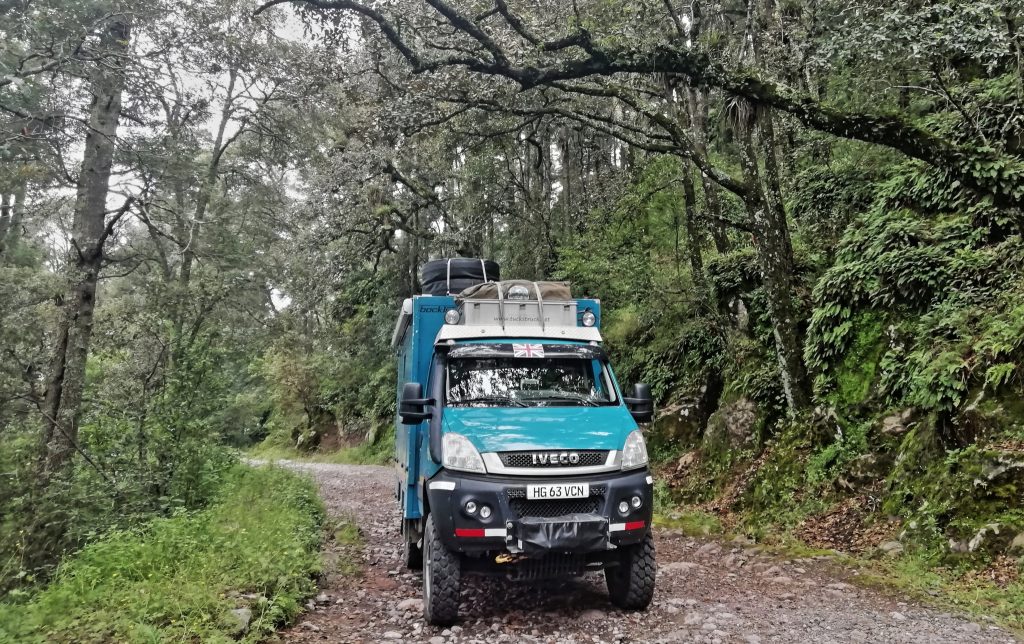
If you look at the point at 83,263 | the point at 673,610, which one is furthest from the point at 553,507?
the point at 83,263

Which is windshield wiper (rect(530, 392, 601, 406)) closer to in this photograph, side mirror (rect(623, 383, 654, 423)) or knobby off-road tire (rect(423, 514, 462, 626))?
side mirror (rect(623, 383, 654, 423))

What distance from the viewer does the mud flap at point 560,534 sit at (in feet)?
17.1

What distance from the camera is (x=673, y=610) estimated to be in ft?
19.7

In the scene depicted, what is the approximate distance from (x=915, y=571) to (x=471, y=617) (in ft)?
15.0

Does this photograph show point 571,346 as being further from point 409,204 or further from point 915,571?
point 409,204

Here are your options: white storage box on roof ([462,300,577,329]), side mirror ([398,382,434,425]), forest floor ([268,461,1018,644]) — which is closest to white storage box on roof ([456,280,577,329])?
white storage box on roof ([462,300,577,329])

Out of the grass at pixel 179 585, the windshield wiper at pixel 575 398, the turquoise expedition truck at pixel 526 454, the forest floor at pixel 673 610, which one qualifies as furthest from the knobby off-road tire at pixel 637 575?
the grass at pixel 179 585

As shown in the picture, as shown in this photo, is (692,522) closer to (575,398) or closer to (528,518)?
(575,398)

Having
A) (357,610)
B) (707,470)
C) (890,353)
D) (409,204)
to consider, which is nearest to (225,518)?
(357,610)

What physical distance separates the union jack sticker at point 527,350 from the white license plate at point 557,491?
1.61 metres

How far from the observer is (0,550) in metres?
7.48

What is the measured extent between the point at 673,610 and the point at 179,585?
447 cm

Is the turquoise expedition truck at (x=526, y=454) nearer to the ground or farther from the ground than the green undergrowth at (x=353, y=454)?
farther from the ground

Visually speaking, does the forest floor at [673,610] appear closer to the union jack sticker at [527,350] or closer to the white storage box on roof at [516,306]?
the union jack sticker at [527,350]
